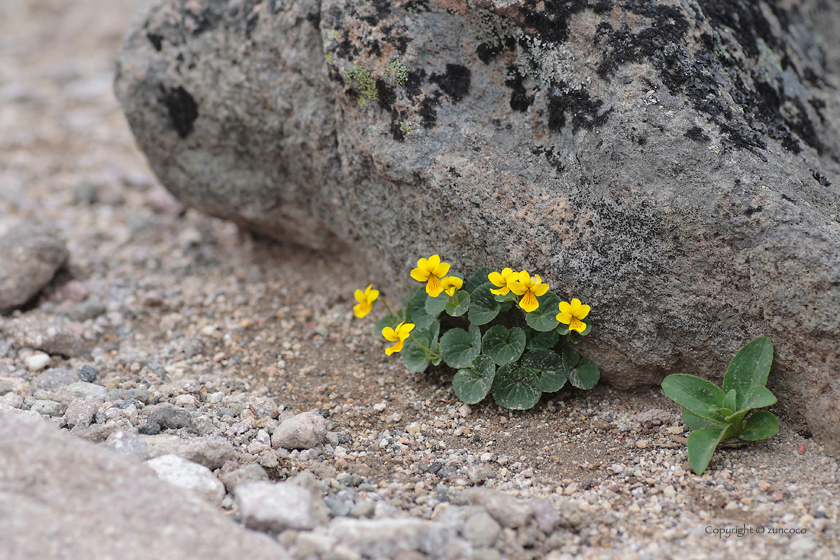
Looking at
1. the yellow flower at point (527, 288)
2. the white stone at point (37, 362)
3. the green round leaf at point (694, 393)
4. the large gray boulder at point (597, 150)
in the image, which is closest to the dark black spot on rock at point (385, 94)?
the large gray boulder at point (597, 150)

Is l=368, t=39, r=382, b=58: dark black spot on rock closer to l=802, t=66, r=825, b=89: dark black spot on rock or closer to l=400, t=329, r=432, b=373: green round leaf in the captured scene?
l=400, t=329, r=432, b=373: green round leaf

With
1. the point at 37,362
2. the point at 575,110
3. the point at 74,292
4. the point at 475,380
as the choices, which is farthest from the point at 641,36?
the point at 74,292

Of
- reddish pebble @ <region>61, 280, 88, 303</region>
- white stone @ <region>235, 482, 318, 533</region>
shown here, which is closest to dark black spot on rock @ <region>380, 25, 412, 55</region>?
white stone @ <region>235, 482, 318, 533</region>

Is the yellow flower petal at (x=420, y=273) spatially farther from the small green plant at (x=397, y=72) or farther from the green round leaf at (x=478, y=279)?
the small green plant at (x=397, y=72)

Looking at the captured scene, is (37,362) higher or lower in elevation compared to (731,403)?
lower

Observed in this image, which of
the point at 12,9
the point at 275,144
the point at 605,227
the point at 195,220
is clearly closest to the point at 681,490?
the point at 605,227

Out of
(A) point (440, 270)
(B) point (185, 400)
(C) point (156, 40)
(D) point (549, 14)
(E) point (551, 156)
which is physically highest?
(D) point (549, 14)

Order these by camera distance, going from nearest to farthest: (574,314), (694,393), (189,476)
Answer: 1. (189,476)
2. (694,393)
3. (574,314)

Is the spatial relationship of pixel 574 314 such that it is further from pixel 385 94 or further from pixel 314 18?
pixel 314 18
